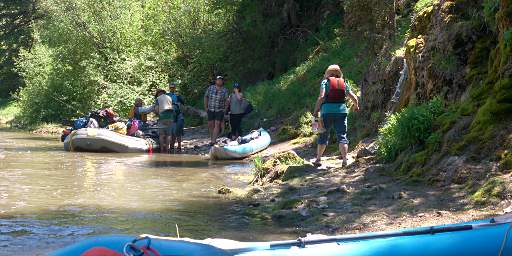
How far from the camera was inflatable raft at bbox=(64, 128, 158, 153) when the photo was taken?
731 inches

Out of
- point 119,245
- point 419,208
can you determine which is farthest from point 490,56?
point 119,245

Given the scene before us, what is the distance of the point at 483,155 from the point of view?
8828 mm

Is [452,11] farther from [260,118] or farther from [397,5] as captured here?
[260,118]

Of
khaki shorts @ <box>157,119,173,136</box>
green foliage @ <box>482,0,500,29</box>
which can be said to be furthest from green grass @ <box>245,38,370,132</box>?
green foliage @ <box>482,0,500,29</box>

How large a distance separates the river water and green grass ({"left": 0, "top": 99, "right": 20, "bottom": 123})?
2521cm

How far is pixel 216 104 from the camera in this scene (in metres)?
19.4

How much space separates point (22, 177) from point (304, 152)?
598cm

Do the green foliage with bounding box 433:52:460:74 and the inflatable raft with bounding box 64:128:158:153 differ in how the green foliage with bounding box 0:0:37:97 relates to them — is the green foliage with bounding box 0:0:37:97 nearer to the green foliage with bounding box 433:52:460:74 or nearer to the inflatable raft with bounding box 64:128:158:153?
the inflatable raft with bounding box 64:128:158:153

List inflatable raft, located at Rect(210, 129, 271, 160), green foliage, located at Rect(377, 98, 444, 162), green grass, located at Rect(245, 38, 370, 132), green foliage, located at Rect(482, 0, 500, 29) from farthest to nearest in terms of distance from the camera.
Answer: green grass, located at Rect(245, 38, 370, 132) < inflatable raft, located at Rect(210, 129, 271, 160) < green foliage, located at Rect(482, 0, 500, 29) < green foliage, located at Rect(377, 98, 444, 162)

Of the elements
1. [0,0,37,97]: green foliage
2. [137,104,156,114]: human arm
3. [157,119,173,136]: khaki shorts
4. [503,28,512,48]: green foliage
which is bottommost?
[157,119,173,136]: khaki shorts

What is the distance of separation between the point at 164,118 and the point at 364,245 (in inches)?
567

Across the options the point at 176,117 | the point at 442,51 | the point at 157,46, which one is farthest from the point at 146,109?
the point at 157,46

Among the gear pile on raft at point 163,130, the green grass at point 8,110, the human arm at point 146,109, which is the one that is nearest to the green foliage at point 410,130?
the gear pile on raft at point 163,130

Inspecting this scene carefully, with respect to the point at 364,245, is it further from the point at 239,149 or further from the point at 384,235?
the point at 239,149
